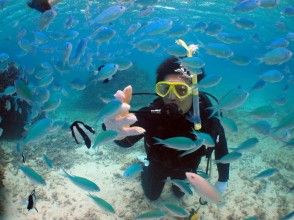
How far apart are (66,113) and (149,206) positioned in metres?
10.6

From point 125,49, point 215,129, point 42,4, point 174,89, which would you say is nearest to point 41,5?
point 42,4

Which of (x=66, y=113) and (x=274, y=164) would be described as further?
(x=66, y=113)

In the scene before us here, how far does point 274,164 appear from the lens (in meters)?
9.76

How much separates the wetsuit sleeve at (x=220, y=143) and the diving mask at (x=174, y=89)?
1022 millimetres

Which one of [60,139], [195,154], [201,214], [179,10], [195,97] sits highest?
[195,97]

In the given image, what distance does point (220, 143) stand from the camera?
19.5 feet

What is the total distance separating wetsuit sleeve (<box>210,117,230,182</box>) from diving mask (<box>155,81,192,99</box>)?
102 centimetres

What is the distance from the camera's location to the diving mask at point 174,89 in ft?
15.8

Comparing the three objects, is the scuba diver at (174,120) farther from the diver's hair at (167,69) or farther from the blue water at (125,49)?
the blue water at (125,49)

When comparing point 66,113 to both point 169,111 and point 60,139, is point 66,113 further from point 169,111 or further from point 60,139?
point 169,111

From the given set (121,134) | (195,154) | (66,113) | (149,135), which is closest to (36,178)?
(121,134)

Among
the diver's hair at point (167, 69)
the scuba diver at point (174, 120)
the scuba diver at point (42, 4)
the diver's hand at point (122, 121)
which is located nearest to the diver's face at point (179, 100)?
the scuba diver at point (174, 120)

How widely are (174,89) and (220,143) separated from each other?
1783 mm

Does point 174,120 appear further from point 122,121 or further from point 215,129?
point 122,121
